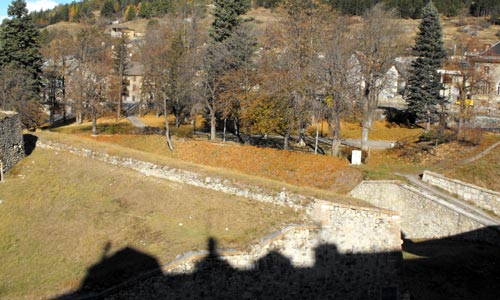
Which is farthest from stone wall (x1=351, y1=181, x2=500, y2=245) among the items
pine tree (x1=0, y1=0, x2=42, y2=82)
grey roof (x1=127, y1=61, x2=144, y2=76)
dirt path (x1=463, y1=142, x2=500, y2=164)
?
grey roof (x1=127, y1=61, x2=144, y2=76)

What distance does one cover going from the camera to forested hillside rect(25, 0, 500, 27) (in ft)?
376

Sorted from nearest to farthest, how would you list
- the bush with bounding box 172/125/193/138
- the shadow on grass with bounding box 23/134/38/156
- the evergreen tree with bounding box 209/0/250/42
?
the shadow on grass with bounding box 23/134/38/156 → the bush with bounding box 172/125/193/138 → the evergreen tree with bounding box 209/0/250/42

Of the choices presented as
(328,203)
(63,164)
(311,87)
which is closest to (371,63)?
(311,87)

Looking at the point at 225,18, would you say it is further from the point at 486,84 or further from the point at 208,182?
the point at 486,84

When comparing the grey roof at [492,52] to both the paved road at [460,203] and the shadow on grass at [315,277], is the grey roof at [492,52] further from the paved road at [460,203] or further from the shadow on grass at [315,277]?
the shadow on grass at [315,277]

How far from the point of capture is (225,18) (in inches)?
1615

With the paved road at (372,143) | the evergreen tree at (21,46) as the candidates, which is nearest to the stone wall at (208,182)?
the paved road at (372,143)

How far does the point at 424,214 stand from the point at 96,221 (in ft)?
45.0

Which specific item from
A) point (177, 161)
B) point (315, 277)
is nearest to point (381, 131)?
point (177, 161)

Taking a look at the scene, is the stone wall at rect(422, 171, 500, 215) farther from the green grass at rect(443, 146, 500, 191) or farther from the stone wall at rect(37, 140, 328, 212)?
the stone wall at rect(37, 140, 328, 212)

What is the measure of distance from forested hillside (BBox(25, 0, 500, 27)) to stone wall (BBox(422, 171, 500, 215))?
195 ft

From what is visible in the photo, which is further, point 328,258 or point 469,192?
point 469,192

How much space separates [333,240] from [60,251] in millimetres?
9164

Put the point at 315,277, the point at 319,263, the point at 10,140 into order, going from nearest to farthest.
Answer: the point at 315,277 → the point at 319,263 → the point at 10,140
